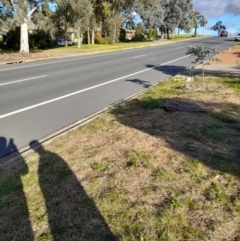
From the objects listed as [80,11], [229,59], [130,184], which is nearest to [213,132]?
[130,184]

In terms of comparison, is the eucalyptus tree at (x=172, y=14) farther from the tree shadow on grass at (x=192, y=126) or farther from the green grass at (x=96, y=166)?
the green grass at (x=96, y=166)

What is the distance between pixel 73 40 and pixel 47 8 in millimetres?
30175

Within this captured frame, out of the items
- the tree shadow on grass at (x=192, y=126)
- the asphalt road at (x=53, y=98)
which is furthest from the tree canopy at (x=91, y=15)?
the tree shadow on grass at (x=192, y=126)

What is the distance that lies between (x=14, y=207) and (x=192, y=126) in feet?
12.4

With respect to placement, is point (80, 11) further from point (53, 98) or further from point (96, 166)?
point (96, 166)

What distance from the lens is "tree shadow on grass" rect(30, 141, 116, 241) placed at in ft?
9.36

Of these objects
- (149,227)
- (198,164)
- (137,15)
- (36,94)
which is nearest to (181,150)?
(198,164)

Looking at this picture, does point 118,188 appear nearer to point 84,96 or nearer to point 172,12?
point 84,96

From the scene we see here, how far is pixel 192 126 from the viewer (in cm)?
575

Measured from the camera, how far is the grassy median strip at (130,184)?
291cm

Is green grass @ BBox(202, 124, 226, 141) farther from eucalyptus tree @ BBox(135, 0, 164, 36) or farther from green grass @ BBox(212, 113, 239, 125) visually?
eucalyptus tree @ BBox(135, 0, 164, 36)

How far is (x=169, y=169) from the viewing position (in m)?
4.06

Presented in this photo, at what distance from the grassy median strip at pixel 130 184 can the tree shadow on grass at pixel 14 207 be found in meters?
0.01

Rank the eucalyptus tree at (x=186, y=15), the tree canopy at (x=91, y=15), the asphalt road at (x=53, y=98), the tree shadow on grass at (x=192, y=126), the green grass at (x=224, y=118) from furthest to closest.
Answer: the eucalyptus tree at (x=186, y=15) < the tree canopy at (x=91, y=15) < the green grass at (x=224, y=118) < the asphalt road at (x=53, y=98) < the tree shadow on grass at (x=192, y=126)
